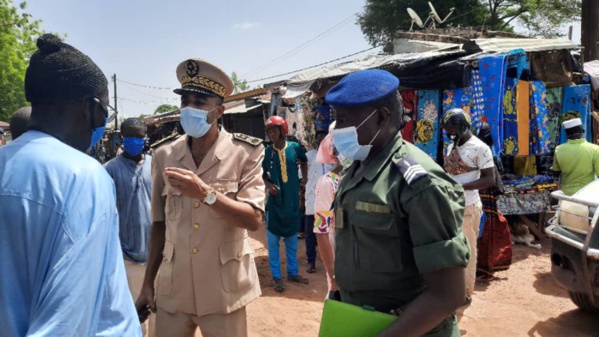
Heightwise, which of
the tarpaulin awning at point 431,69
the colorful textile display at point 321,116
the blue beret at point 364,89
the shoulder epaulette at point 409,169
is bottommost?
the shoulder epaulette at point 409,169

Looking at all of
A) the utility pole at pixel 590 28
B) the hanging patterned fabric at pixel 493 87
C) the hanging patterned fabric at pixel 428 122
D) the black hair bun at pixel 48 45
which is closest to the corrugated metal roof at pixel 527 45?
the hanging patterned fabric at pixel 493 87

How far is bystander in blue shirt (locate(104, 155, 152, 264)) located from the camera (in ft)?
11.4

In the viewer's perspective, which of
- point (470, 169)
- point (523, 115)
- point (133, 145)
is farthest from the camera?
point (523, 115)

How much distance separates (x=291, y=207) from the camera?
19.4ft

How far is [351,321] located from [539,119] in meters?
6.62

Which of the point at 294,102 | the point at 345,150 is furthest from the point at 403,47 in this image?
the point at 345,150

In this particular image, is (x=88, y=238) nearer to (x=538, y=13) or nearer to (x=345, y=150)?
(x=345, y=150)

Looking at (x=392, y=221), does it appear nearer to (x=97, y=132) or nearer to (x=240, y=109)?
(x=97, y=132)

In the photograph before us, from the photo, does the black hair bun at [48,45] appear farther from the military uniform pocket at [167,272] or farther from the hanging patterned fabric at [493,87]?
the hanging patterned fabric at [493,87]

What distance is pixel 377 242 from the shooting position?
149 cm

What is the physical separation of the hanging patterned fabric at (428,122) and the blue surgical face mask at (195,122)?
4.77 m

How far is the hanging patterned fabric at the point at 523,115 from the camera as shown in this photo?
6.84 meters

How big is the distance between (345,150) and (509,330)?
3648mm

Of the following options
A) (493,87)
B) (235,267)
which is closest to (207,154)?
(235,267)
